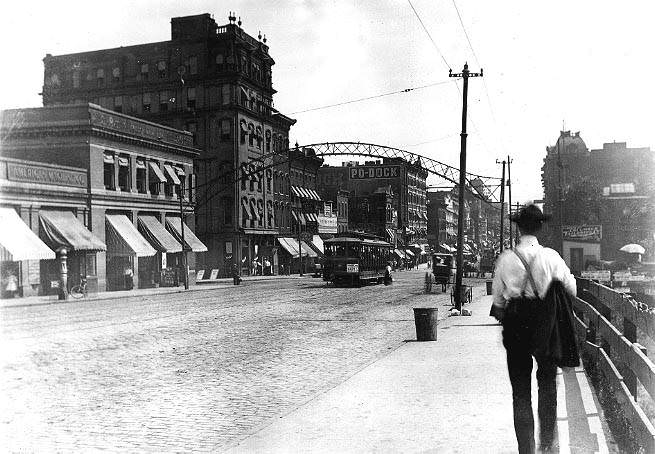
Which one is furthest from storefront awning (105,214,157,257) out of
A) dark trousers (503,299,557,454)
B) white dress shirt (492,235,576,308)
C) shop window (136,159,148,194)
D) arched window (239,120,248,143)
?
dark trousers (503,299,557,454)

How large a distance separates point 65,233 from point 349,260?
1725 cm

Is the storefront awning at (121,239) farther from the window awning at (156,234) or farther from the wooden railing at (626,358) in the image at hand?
the wooden railing at (626,358)

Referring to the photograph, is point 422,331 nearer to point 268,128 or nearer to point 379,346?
point 379,346

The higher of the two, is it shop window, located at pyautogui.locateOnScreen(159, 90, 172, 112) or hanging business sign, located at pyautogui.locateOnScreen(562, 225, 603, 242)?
shop window, located at pyautogui.locateOnScreen(159, 90, 172, 112)

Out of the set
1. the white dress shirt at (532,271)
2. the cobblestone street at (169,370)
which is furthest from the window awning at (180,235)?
the white dress shirt at (532,271)

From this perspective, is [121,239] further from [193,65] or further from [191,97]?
[193,65]

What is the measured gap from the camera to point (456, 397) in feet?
29.0

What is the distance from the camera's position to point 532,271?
590 cm

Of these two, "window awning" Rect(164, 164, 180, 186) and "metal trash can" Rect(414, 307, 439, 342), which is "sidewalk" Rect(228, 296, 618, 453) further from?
"window awning" Rect(164, 164, 180, 186)

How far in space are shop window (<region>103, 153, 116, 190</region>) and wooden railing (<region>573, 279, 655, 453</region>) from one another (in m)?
32.5

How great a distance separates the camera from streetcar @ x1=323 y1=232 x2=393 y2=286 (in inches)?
1695

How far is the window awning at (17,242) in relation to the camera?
31250 mm

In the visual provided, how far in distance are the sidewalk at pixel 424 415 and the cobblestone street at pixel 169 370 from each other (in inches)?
21.4

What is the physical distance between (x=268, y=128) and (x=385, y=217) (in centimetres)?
3748
